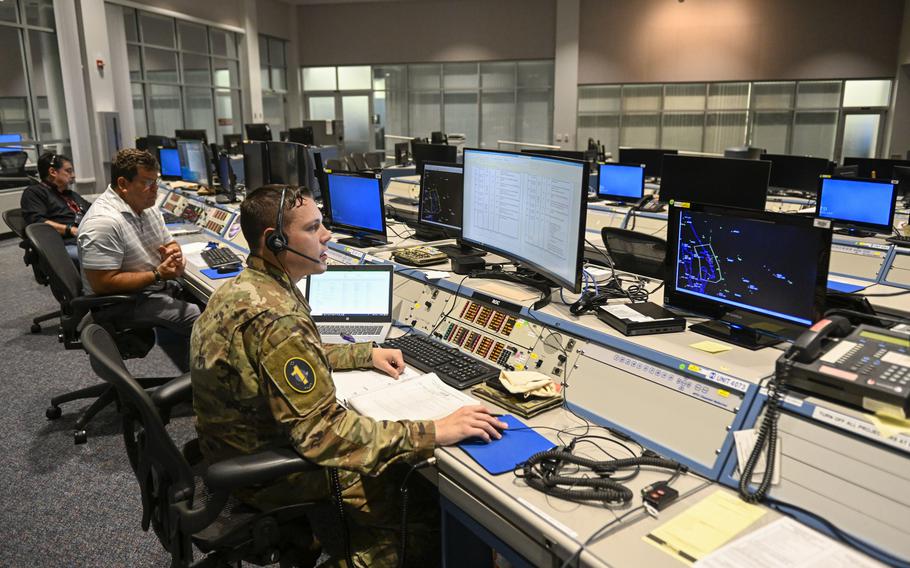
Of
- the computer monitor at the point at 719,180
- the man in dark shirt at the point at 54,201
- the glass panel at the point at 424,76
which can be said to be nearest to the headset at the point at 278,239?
the computer monitor at the point at 719,180

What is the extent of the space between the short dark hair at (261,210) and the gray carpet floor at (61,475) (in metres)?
1.22

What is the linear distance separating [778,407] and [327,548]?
4.72 ft

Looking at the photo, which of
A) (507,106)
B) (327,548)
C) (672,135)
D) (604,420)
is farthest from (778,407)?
(507,106)

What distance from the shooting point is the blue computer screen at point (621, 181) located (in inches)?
233

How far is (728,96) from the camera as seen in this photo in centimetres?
1010

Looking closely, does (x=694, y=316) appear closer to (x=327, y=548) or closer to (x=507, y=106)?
(x=327, y=548)

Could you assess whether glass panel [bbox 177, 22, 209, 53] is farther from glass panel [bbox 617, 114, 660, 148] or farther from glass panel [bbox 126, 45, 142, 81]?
glass panel [bbox 617, 114, 660, 148]

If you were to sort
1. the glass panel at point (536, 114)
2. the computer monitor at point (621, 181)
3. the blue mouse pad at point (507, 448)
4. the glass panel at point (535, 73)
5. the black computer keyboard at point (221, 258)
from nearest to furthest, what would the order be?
the blue mouse pad at point (507, 448)
the black computer keyboard at point (221, 258)
the computer monitor at point (621, 181)
the glass panel at point (535, 73)
the glass panel at point (536, 114)

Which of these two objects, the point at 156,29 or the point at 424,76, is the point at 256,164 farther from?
the point at 424,76

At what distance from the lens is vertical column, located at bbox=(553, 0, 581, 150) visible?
10.6m

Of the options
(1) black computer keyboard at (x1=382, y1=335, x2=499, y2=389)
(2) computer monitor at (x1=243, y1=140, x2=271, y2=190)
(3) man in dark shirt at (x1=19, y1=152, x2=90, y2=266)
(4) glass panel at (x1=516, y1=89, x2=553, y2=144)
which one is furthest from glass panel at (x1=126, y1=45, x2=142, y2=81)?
(1) black computer keyboard at (x1=382, y1=335, x2=499, y2=389)

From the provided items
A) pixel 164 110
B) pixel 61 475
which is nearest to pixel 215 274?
pixel 61 475

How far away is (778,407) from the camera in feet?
4.16

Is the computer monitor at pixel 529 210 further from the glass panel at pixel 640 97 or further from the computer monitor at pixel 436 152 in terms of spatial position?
the glass panel at pixel 640 97
